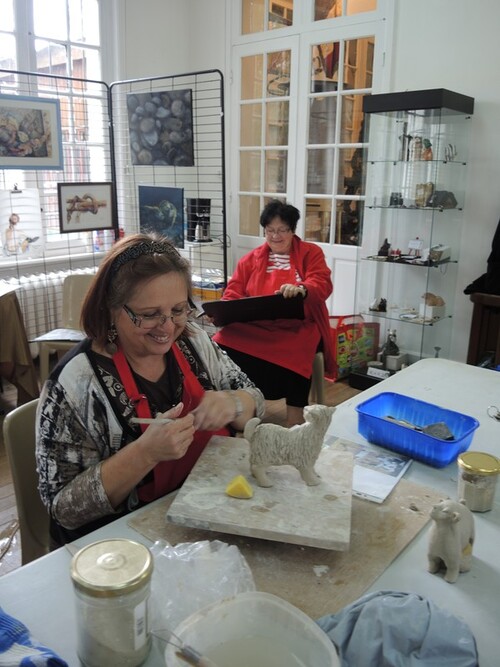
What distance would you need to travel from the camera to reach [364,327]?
3932 mm

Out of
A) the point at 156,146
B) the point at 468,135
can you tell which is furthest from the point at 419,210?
the point at 156,146

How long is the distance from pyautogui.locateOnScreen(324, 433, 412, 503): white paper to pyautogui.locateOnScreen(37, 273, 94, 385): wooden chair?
7.20ft

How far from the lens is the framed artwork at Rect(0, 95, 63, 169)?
341 cm

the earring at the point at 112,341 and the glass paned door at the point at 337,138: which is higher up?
the glass paned door at the point at 337,138

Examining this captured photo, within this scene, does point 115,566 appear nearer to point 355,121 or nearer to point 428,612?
point 428,612

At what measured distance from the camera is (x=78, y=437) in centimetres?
119

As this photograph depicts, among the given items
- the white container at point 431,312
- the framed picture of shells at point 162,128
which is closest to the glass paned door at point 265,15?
the framed picture of shells at point 162,128

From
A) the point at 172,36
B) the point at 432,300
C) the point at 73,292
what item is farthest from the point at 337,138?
the point at 73,292

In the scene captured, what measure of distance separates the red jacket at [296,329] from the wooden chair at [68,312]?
0.90 m

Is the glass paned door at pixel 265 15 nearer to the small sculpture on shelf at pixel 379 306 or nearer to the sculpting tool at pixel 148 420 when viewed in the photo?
the small sculpture on shelf at pixel 379 306

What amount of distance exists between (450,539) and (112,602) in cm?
53

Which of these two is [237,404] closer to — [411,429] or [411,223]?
[411,429]

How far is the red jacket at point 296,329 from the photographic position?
9.43ft

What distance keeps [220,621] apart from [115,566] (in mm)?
155
